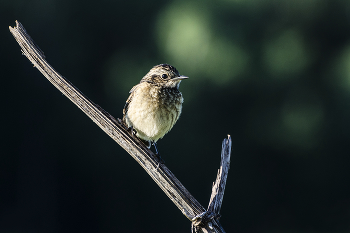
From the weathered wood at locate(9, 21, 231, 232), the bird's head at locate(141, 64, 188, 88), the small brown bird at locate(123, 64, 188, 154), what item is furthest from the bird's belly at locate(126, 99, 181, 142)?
the weathered wood at locate(9, 21, 231, 232)

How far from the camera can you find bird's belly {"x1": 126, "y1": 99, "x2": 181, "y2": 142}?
11.4 feet

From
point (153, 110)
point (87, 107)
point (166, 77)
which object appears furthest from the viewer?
point (166, 77)

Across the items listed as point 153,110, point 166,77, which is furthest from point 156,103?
point 166,77

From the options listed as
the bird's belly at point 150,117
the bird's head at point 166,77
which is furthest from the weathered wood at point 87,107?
the bird's head at point 166,77

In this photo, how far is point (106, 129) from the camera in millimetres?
2629

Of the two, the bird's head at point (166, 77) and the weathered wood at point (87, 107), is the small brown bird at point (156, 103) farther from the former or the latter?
the weathered wood at point (87, 107)

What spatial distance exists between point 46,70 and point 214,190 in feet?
4.88

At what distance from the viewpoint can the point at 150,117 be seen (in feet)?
11.3

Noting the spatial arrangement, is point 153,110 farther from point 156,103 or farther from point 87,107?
point 87,107

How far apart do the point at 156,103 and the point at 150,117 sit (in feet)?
0.49

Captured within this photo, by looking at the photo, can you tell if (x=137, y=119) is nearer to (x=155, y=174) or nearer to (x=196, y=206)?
(x=155, y=174)

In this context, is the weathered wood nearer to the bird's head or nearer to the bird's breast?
the bird's breast

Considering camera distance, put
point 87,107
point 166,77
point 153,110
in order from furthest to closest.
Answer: point 166,77 < point 153,110 < point 87,107

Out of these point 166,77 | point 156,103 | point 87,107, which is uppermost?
point 166,77
